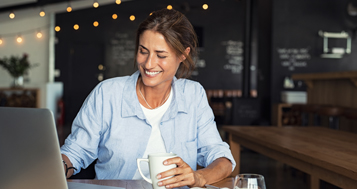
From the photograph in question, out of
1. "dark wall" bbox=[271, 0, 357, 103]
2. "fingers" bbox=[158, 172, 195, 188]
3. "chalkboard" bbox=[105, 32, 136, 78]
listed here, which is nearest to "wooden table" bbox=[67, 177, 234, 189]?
"fingers" bbox=[158, 172, 195, 188]

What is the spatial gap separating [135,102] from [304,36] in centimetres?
646

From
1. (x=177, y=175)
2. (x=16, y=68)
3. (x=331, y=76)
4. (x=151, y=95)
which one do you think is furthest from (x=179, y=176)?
(x=16, y=68)

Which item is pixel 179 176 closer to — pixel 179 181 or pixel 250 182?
pixel 179 181

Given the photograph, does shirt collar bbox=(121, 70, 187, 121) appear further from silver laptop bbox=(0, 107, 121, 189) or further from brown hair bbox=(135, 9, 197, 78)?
silver laptop bbox=(0, 107, 121, 189)

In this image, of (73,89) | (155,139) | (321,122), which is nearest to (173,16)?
(155,139)

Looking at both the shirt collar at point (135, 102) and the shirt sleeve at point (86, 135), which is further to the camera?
the shirt collar at point (135, 102)

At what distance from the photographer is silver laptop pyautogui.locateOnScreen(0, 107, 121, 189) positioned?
686mm

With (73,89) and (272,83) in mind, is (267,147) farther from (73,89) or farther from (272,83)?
(73,89)

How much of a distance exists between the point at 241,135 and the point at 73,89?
304 inches

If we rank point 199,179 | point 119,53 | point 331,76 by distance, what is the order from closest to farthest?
point 199,179
point 331,76
point 119,53

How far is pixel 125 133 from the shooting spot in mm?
1454

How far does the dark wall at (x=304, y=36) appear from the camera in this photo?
7.12 m

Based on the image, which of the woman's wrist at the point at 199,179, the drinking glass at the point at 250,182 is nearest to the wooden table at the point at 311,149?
the woman's wrist at the point at 199,179

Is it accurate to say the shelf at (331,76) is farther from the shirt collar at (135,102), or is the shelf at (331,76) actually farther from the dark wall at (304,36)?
the shirt collar at (135,102)
